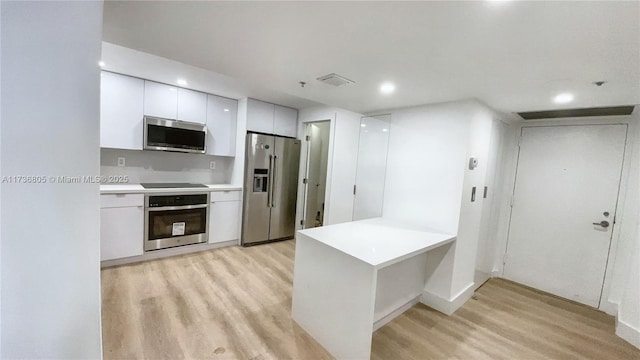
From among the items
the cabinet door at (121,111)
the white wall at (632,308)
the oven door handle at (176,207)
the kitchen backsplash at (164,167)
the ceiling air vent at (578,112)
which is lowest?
the white wall at (632,308)

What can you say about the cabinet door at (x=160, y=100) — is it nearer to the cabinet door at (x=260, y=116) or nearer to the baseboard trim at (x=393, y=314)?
the cabinet door at (x=260, y=116)

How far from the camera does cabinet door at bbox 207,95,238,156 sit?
369 centimetres

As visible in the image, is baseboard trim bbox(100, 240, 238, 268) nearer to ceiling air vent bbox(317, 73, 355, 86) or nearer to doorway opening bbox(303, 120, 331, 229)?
doorway opening bbox(303, 120, 331, 229)

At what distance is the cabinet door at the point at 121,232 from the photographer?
285 centimetres

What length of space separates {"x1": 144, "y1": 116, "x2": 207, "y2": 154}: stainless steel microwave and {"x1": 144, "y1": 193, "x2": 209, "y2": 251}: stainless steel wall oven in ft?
2.10

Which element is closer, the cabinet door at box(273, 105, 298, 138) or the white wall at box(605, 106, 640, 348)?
the white wall at box(605, 106, 640, 348)

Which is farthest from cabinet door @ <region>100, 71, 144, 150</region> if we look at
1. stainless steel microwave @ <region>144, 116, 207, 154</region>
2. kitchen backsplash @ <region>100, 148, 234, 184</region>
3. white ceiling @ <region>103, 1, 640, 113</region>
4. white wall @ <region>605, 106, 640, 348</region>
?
white wall @ <region>605, 106, 640, 348</region>

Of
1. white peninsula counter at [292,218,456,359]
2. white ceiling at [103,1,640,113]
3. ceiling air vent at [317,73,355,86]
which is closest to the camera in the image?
white ceiling at [103,1,640,113]

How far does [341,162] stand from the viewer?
11.9ft

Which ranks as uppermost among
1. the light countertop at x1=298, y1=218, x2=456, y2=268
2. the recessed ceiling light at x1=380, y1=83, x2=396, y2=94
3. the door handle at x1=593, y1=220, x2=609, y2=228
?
the recessed ceiling light at x1=380, y1=83, x2=396, y2=94

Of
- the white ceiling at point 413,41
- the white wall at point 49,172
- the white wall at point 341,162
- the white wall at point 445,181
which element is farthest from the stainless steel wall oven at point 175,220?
the white wall at point 445,181

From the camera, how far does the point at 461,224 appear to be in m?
2.43

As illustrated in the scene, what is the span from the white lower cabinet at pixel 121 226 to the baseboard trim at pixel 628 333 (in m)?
5.03

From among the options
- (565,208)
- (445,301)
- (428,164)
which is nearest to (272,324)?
(445,301)
